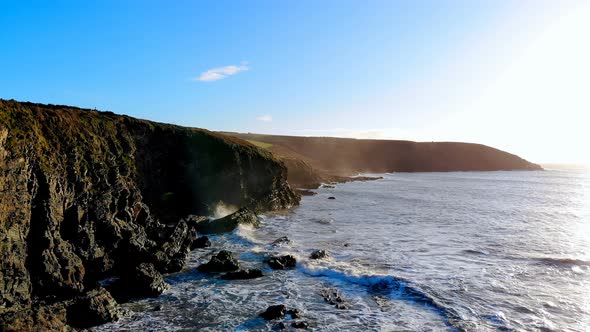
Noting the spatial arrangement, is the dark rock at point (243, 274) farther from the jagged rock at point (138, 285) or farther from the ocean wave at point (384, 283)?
the jagged rock at point (138, 285)

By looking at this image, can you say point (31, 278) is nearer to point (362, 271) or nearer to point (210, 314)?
point (210, 314)

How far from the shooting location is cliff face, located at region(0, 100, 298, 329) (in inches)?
474

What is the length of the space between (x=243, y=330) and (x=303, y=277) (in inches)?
216

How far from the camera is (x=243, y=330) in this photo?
11.0 metres

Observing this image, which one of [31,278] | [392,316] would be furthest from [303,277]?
[31,278]

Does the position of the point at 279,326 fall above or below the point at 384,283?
below

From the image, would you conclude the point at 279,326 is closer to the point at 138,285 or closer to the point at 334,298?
the point at 334,298

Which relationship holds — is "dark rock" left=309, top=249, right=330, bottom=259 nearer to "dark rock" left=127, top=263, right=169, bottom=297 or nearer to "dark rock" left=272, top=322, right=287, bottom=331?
"dark rock" left=127, top=263, right=169, bottom=297

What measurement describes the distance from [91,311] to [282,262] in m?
8.43

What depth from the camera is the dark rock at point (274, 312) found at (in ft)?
38.8

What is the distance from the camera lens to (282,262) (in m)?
17.6

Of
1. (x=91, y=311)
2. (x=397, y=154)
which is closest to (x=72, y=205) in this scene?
(x=91, y=311)

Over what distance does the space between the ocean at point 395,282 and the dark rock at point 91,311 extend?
1.24 ft

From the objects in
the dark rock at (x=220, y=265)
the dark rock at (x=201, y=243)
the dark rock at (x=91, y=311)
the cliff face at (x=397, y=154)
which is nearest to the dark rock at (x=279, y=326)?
the dark rock at (x=91, y=311)
